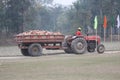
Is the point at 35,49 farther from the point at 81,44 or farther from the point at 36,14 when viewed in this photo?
the point at 36,14

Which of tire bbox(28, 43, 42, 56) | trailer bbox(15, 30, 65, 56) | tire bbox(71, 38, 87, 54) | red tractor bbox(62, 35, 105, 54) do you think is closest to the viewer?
tire bbox(28, 43, 42, 56)

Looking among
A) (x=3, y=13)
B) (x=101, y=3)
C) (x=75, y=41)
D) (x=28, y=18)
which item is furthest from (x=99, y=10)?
(x=75, y=41)

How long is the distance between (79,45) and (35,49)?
3246 mm

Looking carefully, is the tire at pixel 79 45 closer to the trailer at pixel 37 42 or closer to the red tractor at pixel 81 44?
the red tractor at pixel 81 44

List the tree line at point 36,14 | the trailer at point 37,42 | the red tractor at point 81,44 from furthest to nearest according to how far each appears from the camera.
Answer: the tree line at point 36,14 → the red tractor at point 81,44 → the trailer at point 37,42

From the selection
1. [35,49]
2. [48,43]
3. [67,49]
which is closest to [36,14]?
[67,49]

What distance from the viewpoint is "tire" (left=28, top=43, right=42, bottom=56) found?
28766 mm

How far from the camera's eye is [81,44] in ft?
97.5

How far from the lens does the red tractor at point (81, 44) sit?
2961 centimetres

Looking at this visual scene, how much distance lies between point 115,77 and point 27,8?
2142 inches

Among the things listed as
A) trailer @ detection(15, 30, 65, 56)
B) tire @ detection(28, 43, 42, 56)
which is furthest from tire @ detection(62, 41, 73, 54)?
tire @ detection(28, 43, 42, 56)

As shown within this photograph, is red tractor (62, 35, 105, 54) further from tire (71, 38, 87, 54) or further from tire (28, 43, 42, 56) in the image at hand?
tire (28, 43, 42, 56)

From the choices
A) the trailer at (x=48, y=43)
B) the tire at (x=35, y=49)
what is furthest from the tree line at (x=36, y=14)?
the tire at (x=35, y=49)

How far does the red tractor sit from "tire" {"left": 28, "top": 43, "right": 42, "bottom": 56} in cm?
210
